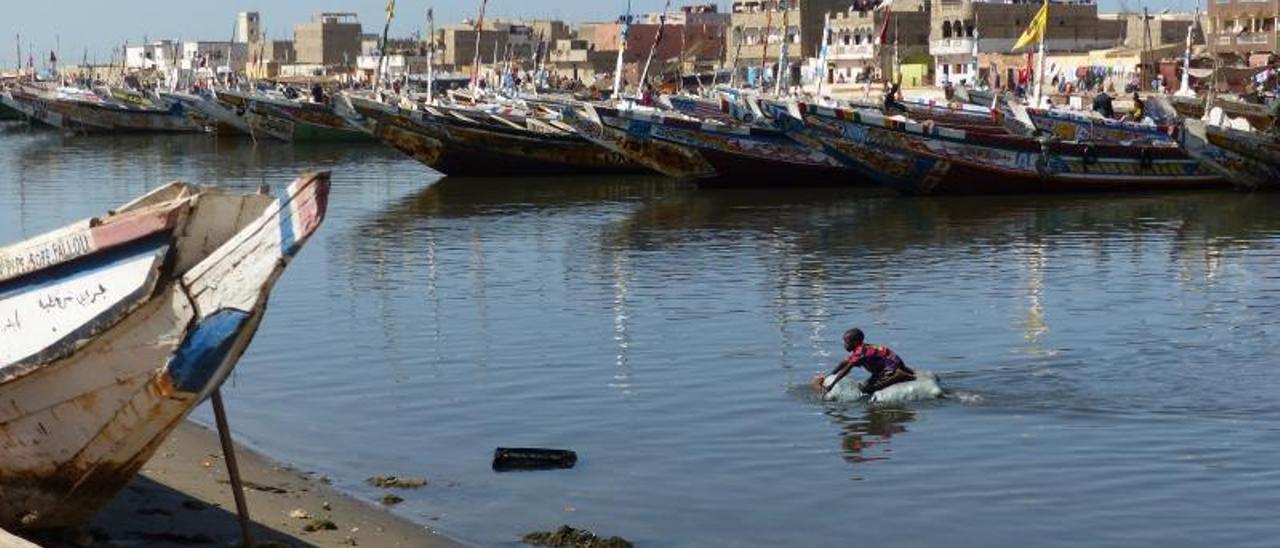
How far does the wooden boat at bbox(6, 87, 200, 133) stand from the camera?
82.4 metres

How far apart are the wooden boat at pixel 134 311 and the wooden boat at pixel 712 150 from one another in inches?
1253

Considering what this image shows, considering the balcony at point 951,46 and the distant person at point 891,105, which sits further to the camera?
the balcony at point 951,46

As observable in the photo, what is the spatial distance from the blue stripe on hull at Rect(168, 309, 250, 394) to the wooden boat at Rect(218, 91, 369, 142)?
190 feet

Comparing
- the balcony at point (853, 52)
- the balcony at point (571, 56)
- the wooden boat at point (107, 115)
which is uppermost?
the balcony at point (853, 52)

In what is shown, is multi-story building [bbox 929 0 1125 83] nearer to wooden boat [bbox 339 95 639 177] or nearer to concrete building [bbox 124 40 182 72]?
wooden boat [bbox 339 95 639 177]

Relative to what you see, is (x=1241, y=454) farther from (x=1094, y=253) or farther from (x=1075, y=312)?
(x=1094, y=253)

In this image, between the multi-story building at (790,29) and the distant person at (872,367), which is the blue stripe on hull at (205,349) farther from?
the multi-story building at (790,29)

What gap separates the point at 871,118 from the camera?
3969 cm

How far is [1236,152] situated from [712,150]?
10.6 metres

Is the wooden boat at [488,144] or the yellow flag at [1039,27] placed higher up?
the yellow flag at [1039,27]

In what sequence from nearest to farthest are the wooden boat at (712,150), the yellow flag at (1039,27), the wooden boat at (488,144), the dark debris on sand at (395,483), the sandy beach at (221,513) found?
the sandy beach at (221,513), the dark debris on sand at (395,483), the wooden boat at (712,150), the yellow flag at (1039,27), the wooden boat at (488,144)

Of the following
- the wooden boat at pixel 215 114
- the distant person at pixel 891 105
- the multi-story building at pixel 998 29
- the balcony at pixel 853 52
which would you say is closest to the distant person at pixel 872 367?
the distant person at pixel 891 105

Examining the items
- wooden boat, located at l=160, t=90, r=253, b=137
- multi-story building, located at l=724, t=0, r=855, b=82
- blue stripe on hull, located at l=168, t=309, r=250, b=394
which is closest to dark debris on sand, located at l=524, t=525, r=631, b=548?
blue stripe on hull, located at l=168, t=309, r=250, b=394

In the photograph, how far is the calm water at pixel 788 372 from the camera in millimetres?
13906
